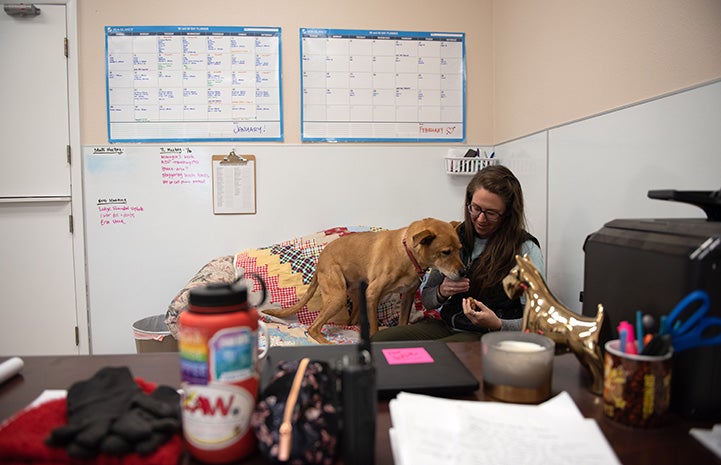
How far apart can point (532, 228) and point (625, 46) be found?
1.04 m

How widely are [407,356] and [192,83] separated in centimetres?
258

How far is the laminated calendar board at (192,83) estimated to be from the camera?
8.99 feet

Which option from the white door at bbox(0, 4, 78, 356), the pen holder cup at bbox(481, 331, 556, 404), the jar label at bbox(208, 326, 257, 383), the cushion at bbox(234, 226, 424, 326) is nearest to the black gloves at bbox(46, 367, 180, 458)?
the jar label at bbox(208, 326, 257, 383)

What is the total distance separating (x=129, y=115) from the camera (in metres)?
2.76

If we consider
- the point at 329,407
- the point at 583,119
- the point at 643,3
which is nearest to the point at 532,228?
the point at 583,119

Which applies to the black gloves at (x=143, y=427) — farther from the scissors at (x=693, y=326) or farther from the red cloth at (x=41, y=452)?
the scissors at (x=693, y=326)

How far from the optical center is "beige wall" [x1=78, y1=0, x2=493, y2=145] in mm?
2725

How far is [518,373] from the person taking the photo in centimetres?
70

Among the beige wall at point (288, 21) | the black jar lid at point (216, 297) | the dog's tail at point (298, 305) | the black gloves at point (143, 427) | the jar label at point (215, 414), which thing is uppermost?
the beige wall at point (288, 21)

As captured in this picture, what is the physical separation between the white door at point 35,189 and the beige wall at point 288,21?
0.16 meters

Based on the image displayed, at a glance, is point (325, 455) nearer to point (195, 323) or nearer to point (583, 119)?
point (195, 323)

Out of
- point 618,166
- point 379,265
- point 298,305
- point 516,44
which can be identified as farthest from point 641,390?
point 516,44

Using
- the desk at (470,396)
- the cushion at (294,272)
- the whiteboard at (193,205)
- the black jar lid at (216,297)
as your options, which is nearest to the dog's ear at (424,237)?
the cushion at (294,272)

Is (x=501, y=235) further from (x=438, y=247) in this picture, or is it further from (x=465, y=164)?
(x=465, y=164)
